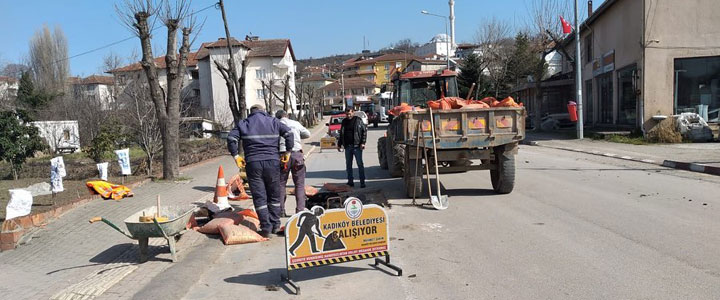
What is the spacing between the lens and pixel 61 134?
97.9ft

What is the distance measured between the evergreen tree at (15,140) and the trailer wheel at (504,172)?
553 inches

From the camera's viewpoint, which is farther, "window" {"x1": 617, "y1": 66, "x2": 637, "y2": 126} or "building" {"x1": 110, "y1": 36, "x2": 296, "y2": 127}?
"building" {"x1": 110, "y1": 36, "x2": 296, "y2": 127}

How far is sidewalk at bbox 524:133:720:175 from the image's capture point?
13.2m

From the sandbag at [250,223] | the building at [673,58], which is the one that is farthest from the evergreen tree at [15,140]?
the building at [673,58]

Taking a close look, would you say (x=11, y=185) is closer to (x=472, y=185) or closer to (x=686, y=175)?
(x=472, y=185)

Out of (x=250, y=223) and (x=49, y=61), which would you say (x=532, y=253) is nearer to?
(x=250, y=223)

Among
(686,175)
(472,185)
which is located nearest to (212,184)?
(472,185)

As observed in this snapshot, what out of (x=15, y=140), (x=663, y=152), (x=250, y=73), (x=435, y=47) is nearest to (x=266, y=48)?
(x=250, y=73)

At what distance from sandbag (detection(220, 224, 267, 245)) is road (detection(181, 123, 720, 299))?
18cm

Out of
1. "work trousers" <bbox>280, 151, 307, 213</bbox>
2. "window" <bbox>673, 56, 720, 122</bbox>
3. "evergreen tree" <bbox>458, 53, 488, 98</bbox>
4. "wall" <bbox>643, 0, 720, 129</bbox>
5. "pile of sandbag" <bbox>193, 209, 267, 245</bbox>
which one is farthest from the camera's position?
"evergreen tree" <bbox>458, 53, 488, 98</bbox>

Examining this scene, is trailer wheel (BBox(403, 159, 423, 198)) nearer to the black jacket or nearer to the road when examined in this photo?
the road

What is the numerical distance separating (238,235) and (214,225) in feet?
1.99

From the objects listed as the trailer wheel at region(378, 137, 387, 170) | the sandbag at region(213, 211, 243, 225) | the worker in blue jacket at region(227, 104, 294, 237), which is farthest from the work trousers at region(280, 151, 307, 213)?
the trailer wheel at region(378, 137, 387, 170)

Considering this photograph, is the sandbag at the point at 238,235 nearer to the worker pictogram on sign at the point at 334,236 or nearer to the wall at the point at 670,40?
the worker pictogram on sign at the point at 334,236
